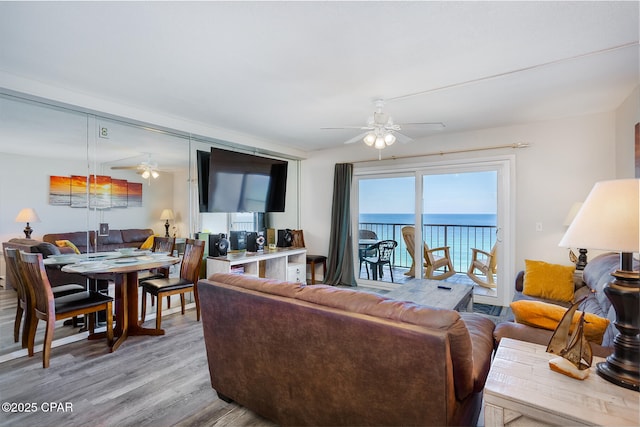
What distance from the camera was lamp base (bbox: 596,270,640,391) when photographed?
1.12 metres

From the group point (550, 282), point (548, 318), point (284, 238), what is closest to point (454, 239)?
point (550, 282)

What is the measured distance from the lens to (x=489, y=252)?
4.23m

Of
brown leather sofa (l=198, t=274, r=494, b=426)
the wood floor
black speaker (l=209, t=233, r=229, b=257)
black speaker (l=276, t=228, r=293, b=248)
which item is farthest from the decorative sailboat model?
black speaker (l=276, t=228, r=293, b=248)

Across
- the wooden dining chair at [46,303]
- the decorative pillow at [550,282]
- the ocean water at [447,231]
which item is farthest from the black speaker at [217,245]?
the decorative pillow at [550,282]

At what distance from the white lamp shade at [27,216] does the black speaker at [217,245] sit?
1740 mm

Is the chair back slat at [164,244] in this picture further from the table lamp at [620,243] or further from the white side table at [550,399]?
the table lamp at [620,243]

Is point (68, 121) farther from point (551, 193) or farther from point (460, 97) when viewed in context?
point (551, 193)

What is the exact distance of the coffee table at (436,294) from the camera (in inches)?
106

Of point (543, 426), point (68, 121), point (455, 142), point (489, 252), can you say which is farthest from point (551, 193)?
point (68, 121)

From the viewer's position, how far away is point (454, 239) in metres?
4.56

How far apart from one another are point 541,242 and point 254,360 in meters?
3.85

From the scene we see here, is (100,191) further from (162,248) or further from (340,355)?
(340,355)

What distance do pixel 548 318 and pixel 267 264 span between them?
372cm

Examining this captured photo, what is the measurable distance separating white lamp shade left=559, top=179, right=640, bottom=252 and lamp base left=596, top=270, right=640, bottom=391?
195 mm
